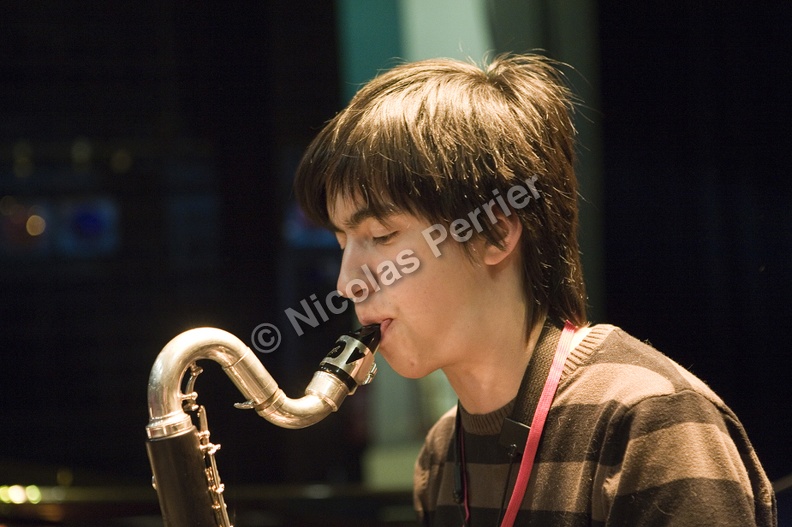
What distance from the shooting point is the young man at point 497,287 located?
1.18 m

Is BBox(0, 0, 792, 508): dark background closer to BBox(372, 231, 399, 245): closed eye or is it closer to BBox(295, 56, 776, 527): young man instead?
BBox(295, 56, 776, 527): young man

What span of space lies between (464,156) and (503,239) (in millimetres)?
146

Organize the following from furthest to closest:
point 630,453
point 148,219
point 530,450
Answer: point 148,219
point 530,450
point 630,453

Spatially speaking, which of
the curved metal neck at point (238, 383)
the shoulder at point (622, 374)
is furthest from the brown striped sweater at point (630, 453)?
the curved metal neck at point (238, 383)

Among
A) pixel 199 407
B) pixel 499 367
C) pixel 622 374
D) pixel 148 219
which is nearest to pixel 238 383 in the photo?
pixel 199 407

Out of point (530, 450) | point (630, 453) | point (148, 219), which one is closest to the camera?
point (630, 453)

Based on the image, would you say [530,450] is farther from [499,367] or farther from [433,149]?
[433,149]

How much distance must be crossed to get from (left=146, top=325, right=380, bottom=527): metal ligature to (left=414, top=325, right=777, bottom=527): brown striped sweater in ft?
0.83

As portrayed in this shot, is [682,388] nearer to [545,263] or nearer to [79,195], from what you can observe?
[545,263]

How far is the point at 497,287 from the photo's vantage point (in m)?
1.35

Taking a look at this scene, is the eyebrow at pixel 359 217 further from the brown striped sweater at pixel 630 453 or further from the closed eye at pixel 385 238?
the brown striped sweater at pixel 630 453

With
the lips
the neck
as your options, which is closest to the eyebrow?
the lips

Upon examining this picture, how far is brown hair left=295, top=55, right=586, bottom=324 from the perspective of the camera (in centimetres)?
130

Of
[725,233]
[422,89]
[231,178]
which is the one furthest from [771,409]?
[231,178]
